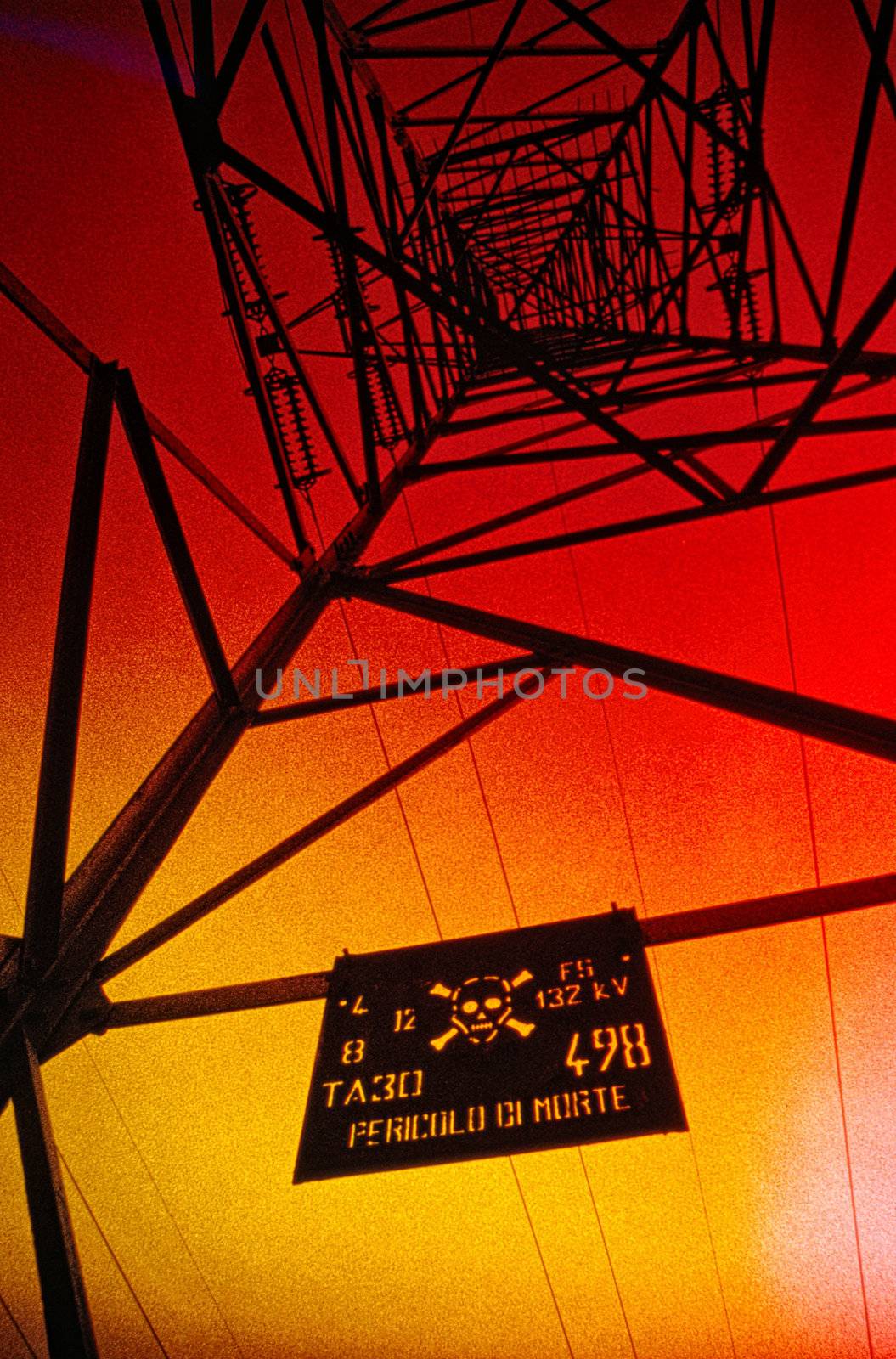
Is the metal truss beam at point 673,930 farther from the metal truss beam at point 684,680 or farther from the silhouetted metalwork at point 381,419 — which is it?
the metal truss beam at point 684,680

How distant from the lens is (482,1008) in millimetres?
3826

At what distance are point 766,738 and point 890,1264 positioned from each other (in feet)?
15.2

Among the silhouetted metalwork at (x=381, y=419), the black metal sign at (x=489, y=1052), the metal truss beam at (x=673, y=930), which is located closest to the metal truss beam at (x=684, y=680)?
the silhouetted metalwork at (x=381, y=419)

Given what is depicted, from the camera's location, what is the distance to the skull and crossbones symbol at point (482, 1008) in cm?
368

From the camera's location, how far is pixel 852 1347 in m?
8.79

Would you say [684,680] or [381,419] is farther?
[381,419]

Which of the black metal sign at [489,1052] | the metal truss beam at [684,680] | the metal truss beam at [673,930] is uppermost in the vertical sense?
the metal truss beam at [684,680]

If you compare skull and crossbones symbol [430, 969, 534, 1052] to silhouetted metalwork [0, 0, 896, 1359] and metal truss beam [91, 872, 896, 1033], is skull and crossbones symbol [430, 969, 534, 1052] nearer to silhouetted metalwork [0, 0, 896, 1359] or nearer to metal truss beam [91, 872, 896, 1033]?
metal truss beam [91, 872, 896, 1033]

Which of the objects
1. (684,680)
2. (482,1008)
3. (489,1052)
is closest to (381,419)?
(684,680)

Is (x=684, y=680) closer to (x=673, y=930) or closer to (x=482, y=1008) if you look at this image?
(x=673, y=930)

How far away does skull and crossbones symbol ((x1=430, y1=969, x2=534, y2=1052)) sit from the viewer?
3680mm

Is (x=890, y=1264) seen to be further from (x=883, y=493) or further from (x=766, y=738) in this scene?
(x=883, y=493)

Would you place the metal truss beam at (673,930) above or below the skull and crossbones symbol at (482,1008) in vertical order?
above

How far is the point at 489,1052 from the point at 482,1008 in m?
0.26
